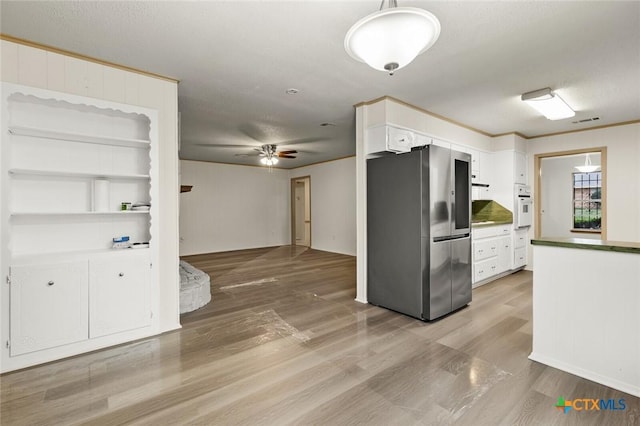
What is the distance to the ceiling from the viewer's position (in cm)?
193

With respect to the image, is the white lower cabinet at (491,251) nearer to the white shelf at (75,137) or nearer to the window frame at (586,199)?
the window frame at (586,199)

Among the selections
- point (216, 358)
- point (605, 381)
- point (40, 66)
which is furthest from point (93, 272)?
point (605, 381)

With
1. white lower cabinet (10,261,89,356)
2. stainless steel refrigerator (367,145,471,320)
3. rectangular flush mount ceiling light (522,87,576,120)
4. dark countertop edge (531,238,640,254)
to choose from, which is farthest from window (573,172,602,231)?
white lower cabinet (10,261,89,356)

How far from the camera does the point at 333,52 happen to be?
2.45 m

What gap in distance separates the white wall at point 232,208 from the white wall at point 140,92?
4772 millimetres

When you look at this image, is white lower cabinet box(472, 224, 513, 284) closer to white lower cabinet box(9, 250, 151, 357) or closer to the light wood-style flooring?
the light wood-style flooring

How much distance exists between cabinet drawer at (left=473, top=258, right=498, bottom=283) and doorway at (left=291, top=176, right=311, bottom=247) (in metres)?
5.29

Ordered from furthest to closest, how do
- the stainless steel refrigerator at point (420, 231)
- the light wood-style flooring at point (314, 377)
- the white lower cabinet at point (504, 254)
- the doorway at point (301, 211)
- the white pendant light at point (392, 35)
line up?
the doorway at point (301, 211) < the white lower cabinet at point (504, 254) < the stainless steel refrigerator at point (420, 231) < the light wood-style flooring at point (314, 377) < the white pendant light at point (392, 35)

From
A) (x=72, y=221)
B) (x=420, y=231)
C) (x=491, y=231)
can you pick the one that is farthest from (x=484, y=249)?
(x=72, y=221)

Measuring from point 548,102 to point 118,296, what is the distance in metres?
4.86

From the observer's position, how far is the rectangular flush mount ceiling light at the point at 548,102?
3.26 metres

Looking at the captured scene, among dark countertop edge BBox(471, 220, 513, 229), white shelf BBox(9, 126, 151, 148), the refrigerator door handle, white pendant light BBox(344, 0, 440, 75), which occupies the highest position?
white pendant light BBox(344, 0, 440, 75)

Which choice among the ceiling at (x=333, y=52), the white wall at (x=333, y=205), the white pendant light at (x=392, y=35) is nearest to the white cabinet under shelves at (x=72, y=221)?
the ceiling at (x=333, y=52)

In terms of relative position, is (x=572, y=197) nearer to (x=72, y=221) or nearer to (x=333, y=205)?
(x=333, y=205)
